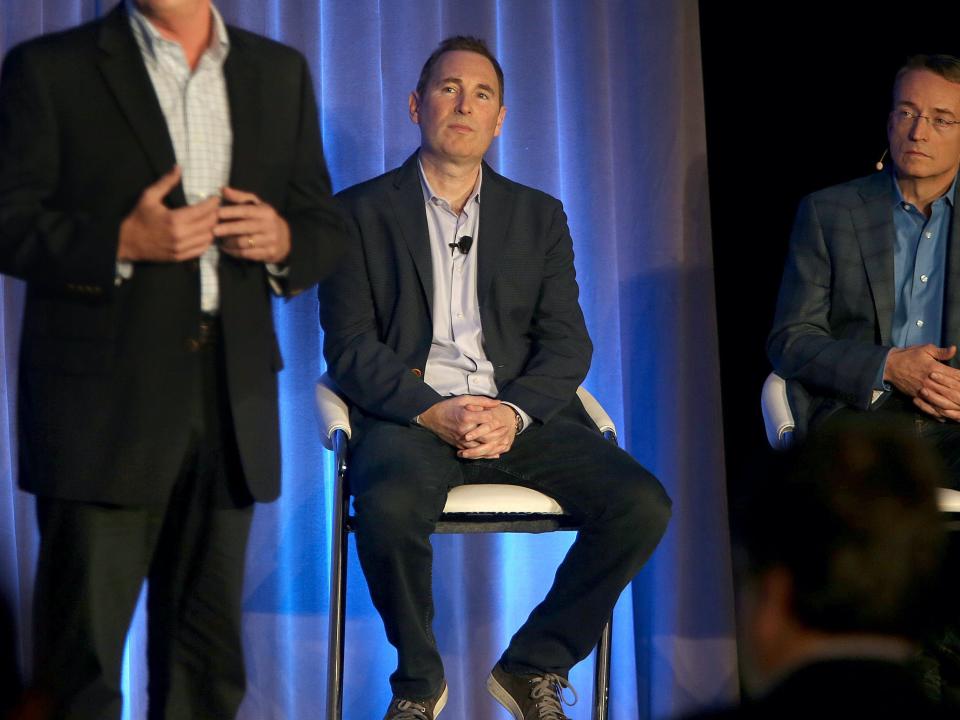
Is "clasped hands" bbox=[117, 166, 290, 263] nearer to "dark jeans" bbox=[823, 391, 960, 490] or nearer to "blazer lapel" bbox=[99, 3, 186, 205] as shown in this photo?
"blazer lapel" bbox=[99, 3, 186, 205]

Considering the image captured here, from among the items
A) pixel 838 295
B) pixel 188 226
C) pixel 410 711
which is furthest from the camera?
pixel 838 295

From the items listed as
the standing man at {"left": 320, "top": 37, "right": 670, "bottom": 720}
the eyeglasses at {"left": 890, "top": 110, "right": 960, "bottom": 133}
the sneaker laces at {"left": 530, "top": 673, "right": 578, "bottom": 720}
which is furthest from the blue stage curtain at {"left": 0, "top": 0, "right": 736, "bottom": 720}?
the sneaker laces at {"left": 530, "top": 673, "right": 578, "bottom": 720}

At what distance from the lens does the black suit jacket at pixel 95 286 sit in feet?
5.53

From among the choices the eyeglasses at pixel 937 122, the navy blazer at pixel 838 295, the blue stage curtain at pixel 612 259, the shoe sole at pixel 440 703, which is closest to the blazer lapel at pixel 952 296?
the navy blazer at pixel 838 295

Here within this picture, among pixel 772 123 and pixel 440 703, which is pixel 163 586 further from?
pixel 772 123

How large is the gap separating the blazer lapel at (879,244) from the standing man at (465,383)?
2.50 feet

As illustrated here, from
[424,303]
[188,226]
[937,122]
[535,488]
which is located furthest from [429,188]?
[188,226]

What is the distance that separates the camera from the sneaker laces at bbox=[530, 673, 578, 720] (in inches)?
106

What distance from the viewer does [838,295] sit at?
318cm

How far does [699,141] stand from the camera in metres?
3.53

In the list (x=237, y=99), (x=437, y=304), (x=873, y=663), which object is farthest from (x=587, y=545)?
(x=873, y=663)

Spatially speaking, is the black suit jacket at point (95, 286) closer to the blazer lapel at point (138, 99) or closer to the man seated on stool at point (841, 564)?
the blazer lapel at point (138, 99)

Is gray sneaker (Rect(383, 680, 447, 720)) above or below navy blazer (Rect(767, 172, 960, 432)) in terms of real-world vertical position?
below

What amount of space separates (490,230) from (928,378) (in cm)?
114
